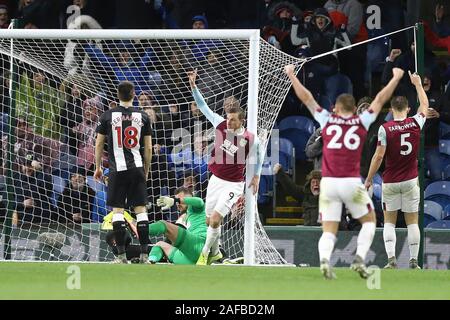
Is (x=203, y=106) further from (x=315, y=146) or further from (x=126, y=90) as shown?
(x=315, y=146)

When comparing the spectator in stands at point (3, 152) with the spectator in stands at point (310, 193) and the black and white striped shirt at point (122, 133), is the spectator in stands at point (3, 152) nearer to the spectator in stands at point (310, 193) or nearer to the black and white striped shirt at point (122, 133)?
the black and white striped shirt at point (122, 133)

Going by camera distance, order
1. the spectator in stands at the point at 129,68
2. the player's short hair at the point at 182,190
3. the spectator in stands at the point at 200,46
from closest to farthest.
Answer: the player's short hair at the point at 182,190 → the spectator in stands at the point at 200,46 → the spectator in stands at the point at 129,68

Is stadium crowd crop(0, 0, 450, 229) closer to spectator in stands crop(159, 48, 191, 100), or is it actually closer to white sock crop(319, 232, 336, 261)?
spectator in stands crop(159, 48, 191, 100)

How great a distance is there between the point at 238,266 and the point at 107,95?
4.10 metres

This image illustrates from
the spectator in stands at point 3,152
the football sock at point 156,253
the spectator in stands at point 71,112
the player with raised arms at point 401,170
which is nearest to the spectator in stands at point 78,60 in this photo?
the spectator in stands at point 71,112

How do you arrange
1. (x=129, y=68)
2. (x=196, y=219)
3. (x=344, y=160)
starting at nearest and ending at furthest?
(x=344, y=160)
(x=196, y=219)
(x=129, y=68)

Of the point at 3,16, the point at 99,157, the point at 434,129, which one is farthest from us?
the point at 3,16

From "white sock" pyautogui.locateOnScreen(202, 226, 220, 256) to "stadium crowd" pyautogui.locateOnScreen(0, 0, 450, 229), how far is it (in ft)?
6.17

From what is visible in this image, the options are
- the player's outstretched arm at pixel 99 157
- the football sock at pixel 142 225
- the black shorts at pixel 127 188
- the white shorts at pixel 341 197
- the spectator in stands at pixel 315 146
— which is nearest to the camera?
the white shorts at pixel 341 197

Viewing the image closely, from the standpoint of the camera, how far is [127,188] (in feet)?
51.9

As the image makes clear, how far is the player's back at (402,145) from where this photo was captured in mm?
16219

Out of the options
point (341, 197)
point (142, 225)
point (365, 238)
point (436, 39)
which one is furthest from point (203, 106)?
point (436, 39)

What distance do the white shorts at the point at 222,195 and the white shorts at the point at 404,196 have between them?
1.99 meters

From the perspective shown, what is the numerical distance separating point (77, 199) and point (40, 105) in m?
1.52
